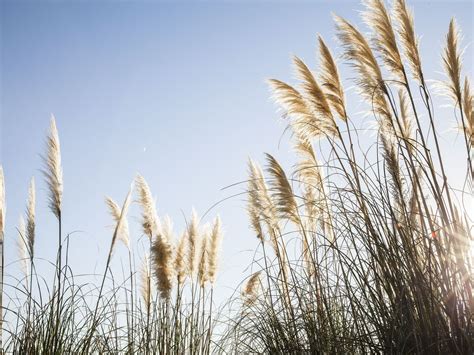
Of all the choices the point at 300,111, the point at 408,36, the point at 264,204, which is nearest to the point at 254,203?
the point at 264,204

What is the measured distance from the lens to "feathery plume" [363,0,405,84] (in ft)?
14.6

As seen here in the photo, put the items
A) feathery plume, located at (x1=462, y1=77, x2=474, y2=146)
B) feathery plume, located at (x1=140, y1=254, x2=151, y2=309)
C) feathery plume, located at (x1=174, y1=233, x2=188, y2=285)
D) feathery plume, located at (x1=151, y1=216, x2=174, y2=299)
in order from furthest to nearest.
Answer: feathery plume, located at (x1=174, y1=233, x2=188, y2=285)
feathery plume, located at (x1=140, y1=254, x2=151, y2=309)
feathery plume, located at (x1=151, y1=216, x2=174, y2=299)
feathery plume, located at (x1=462, y1=77, x2=474, y2=146)

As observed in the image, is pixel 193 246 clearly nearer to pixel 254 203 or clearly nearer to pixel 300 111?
pixel 254 203

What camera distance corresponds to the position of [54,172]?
16.9 ft

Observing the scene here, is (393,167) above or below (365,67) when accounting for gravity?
below

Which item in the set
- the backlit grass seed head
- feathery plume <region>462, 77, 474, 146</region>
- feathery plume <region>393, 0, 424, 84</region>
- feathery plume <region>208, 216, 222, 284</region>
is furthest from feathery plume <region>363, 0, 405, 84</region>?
feathery plume <region>208, 216, 222, 284</region>

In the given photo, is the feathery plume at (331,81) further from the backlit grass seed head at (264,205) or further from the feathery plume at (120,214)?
the feathery plume at (120,214)

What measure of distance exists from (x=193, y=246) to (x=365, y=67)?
2.54m

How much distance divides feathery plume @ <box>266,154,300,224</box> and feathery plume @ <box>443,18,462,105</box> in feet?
4.91

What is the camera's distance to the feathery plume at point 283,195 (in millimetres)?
4742

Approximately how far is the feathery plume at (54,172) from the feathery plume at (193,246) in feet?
4.65

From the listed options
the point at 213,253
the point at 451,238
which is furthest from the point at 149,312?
the point at 451,238

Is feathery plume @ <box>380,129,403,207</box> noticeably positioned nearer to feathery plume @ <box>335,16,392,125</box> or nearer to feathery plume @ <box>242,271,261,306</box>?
feathery plume @ <box>335,16,392,125</box>

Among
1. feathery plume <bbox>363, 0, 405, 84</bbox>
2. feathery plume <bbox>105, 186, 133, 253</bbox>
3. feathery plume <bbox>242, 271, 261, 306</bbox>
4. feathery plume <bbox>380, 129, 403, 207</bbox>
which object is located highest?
feathery plume <bbox>363, 0, 405, 84</bbox>
